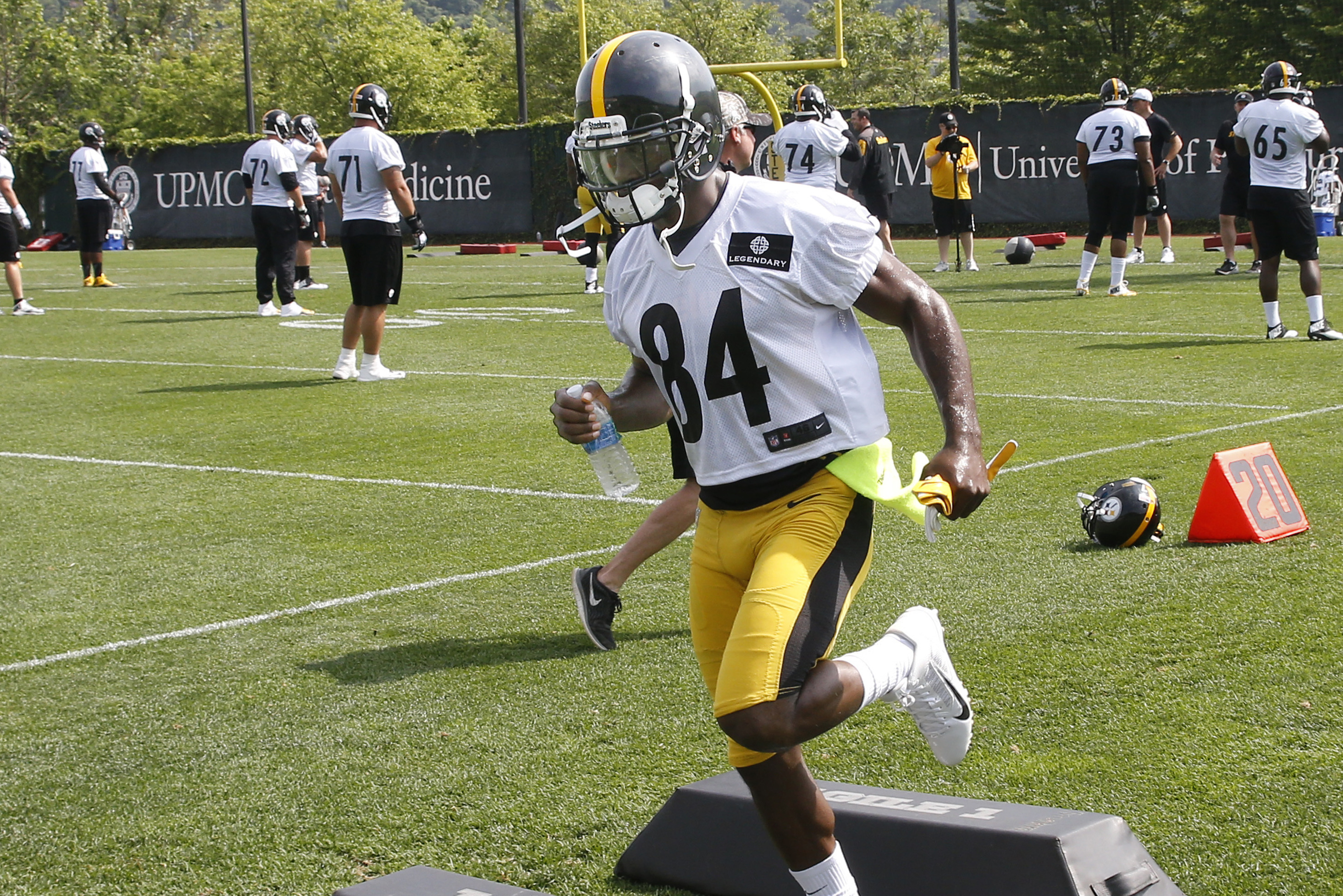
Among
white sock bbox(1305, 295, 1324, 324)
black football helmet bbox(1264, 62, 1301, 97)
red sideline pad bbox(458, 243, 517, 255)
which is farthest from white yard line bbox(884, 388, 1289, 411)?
red sideline pad bbox(458, 243, 517, 255)

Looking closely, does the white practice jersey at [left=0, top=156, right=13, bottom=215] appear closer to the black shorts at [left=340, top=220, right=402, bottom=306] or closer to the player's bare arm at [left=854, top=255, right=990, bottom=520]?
the black shorts at [left=340, top=220, right=402, bottom=306]

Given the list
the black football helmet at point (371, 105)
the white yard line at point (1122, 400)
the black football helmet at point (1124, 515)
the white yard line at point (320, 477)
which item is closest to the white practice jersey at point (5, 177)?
the black football helmet at point (371, 105)

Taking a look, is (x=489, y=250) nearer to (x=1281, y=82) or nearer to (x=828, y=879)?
(x=1281, y=82)

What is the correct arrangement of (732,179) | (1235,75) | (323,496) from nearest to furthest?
(732,179) → (323,496) → (1235,75)

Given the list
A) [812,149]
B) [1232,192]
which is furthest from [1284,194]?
[812,149]

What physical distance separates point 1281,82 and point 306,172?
13826 millimetres

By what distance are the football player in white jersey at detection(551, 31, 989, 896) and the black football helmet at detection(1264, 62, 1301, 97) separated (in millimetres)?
10023

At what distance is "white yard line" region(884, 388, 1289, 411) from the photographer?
908 cm

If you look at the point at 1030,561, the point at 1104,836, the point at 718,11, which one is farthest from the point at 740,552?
the point at 718,11

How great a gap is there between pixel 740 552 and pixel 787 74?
7665cm

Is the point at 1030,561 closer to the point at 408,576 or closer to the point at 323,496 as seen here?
the point at 408,576

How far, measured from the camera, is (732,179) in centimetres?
338

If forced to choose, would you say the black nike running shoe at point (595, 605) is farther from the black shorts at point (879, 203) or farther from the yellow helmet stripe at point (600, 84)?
the black shorts at point (879, 203)

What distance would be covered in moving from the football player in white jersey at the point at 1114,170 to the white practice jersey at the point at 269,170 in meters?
8.66
